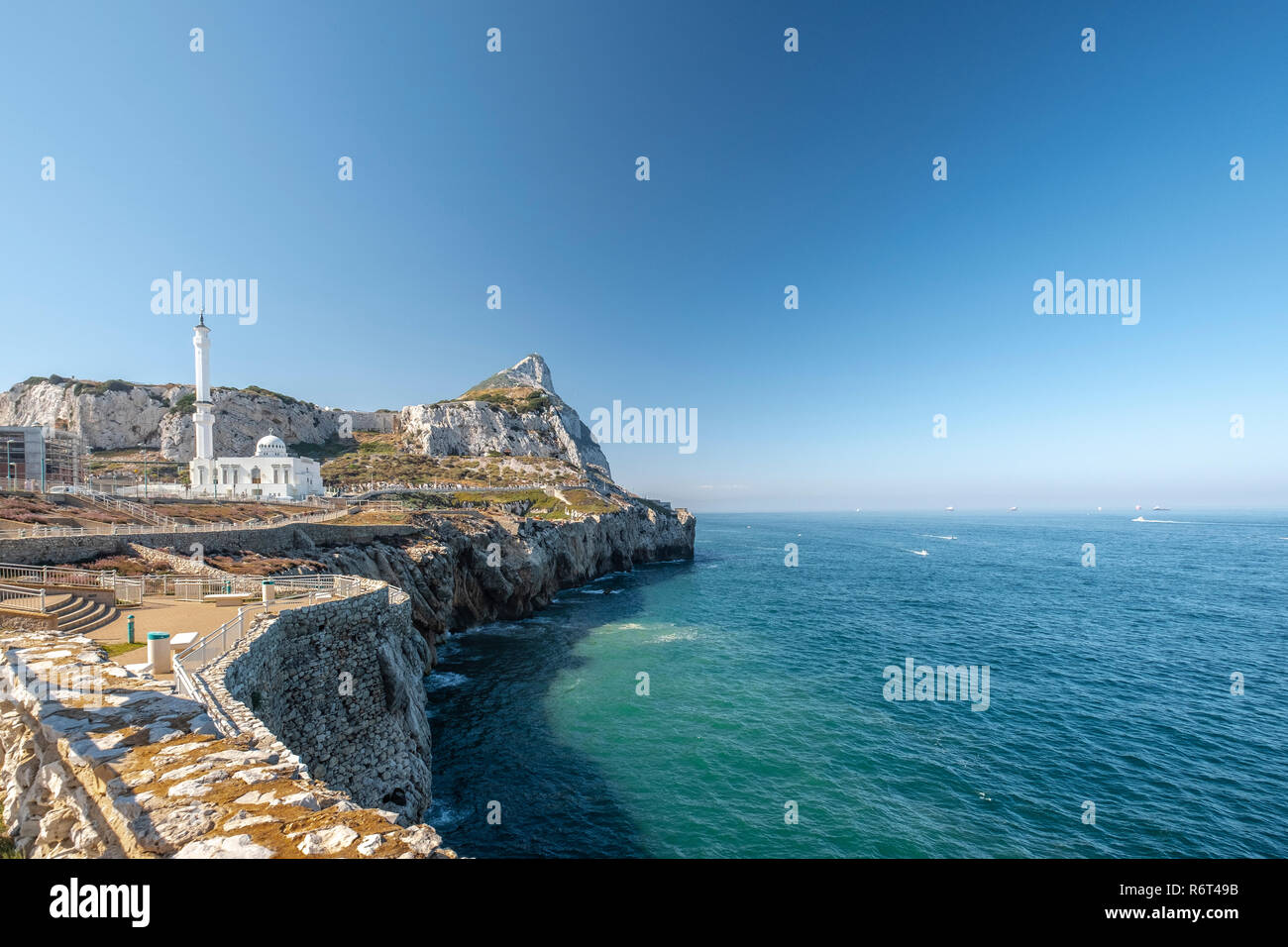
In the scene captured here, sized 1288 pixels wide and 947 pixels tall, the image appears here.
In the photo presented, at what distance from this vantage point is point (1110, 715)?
2594cm

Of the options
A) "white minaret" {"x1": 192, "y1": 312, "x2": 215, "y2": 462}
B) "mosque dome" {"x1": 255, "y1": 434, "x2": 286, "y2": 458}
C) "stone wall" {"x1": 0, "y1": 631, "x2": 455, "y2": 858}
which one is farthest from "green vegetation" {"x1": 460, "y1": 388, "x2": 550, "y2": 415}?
"stone wall" {"x1": 0, "y1": 631, "x2": 455, "y2": 858}

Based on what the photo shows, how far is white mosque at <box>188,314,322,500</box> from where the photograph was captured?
66.2m

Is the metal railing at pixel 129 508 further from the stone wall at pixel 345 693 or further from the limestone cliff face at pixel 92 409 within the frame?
the limestone cliff face at pixel 92 409

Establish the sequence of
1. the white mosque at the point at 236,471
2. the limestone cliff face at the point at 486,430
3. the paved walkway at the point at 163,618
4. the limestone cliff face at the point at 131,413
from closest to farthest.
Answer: the paved walkway at the point at 163,618 < the white mosque at the point at 236,471 < the limestone cliff face at the point at 131,413 < the limestone cliff face at the point at 486,430

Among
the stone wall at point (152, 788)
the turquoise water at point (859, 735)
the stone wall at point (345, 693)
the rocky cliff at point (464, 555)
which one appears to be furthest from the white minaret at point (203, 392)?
the stone wall at point (152, 788)

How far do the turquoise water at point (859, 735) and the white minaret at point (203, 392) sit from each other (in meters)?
60.5

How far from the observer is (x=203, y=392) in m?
70.5

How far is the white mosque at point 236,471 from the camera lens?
6619 centimetres

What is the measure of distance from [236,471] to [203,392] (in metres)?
12.8

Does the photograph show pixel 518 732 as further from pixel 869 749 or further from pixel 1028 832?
pixel 1028 832

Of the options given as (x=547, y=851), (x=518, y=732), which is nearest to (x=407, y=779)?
(x=547, y=851)

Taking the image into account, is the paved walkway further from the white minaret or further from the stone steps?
the white minaret
